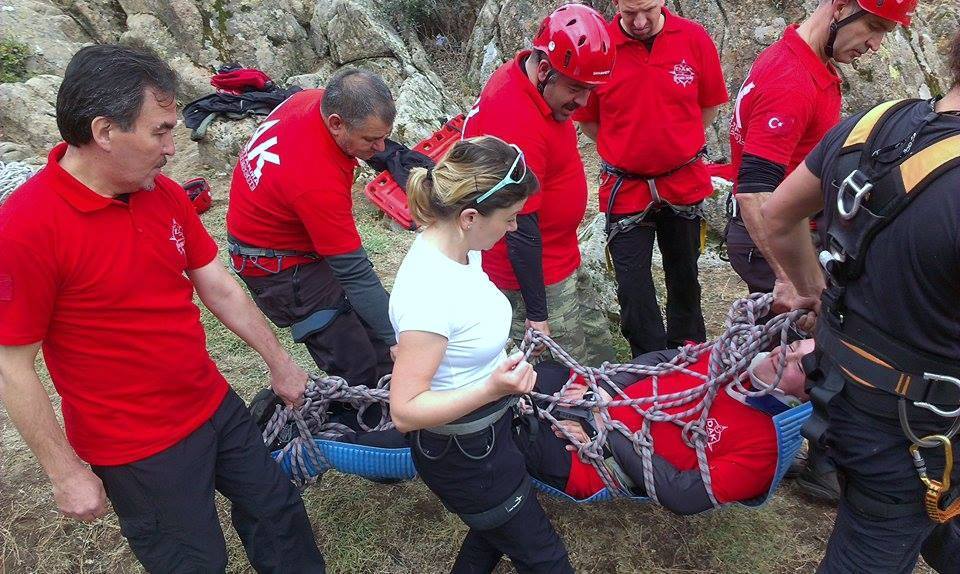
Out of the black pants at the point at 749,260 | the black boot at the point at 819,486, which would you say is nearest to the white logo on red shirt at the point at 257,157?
the black pants at the point at 749,260

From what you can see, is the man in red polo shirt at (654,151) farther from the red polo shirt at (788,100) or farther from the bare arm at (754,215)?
the bare arm at (754,215)

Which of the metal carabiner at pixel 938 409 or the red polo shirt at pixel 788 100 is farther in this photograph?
the red polo shirt at pixel 788 100

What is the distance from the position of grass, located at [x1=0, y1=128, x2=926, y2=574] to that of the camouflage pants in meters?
0.90

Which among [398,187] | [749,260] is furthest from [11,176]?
[749,260]

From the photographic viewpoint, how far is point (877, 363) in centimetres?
173

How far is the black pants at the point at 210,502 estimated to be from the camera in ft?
7.34

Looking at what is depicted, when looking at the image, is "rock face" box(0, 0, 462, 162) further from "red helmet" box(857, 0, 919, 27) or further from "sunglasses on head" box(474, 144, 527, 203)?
"sunglasses on head" box(474, 144, 527, 203)

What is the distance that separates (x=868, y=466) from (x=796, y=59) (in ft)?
5.88

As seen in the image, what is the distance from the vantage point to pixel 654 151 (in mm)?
3424

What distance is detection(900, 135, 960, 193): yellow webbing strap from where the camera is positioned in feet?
4.91

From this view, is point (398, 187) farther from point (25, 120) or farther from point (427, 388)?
point (25, 120)

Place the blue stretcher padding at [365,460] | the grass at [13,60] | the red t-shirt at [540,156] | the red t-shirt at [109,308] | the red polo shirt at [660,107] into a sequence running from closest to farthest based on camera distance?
the red t-shirt at [109,308] < the blue stretcher padding at [365,460] < the red t-shirt at [540,156] < the red polo shirt at [660,107] < the grass at [13,60]

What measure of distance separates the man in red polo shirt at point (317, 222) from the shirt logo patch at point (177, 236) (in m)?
0.59

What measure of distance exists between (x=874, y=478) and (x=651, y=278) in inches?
79.8
